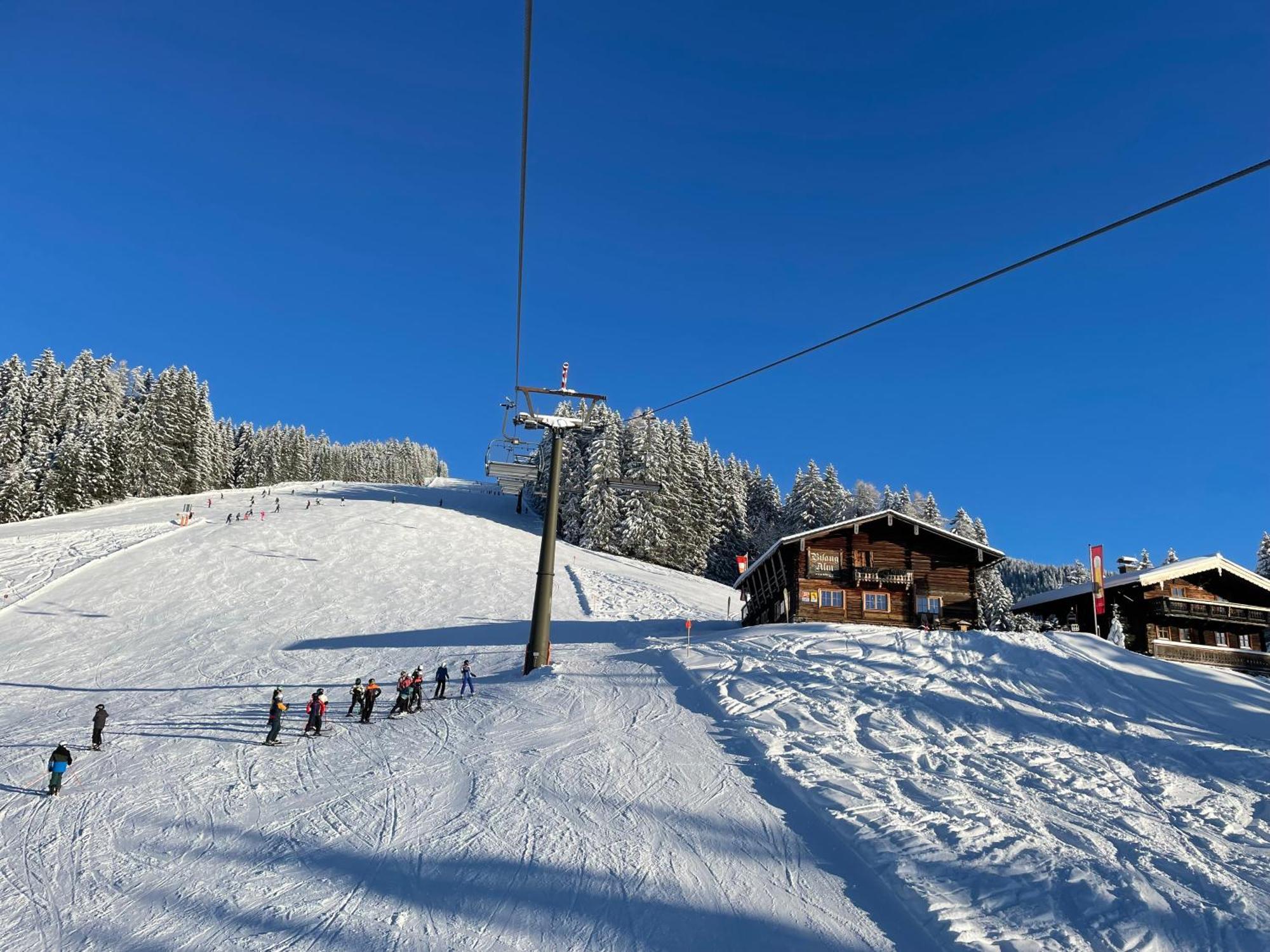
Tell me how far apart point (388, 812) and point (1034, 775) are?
11203mm

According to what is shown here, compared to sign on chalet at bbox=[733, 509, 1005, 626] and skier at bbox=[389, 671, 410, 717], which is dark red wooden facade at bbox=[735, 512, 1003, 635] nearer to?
sign on chalet at bbox=[733, 509, 1005, 626]

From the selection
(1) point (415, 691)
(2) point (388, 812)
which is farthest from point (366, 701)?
(2) point (388, 812)

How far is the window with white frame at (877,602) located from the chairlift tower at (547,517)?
A: 15.0 meters

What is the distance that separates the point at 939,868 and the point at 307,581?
3875cm

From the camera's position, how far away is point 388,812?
1202cm

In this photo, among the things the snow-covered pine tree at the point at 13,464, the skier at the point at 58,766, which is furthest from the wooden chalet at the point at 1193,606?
the snow-covered pine tree at the point at 13,464

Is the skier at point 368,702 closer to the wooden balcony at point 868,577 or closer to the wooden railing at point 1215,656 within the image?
the wooden balcony at point 868,577

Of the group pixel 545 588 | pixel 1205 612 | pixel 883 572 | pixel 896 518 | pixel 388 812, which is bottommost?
pixel 388 812

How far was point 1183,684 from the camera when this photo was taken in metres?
18.8

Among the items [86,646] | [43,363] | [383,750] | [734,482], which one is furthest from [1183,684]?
[43,363]

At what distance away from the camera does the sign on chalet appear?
3152cm

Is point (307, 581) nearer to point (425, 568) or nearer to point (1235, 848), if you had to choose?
point (425, 568)

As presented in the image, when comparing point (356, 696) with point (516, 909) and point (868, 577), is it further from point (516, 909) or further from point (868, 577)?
point (868, 577)

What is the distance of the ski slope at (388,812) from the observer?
28.2ft
